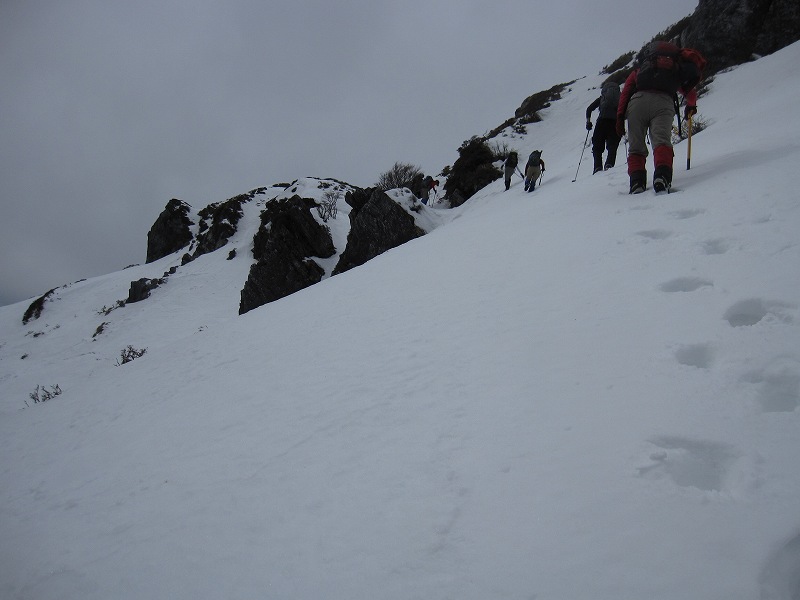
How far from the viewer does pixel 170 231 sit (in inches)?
1361

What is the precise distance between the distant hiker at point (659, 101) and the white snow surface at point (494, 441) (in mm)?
332

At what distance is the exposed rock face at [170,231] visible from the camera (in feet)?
112

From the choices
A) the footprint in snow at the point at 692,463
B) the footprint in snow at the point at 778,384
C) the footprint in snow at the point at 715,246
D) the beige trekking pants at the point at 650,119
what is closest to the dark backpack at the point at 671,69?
the beige trekking pants at the point at 650,119

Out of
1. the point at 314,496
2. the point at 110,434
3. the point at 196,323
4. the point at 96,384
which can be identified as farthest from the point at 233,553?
the point at 196,323

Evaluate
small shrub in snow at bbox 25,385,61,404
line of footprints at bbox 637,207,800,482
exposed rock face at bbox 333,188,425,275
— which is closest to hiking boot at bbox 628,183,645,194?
line of footprints at bbox 637,207,800,482

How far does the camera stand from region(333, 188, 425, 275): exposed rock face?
13.9m

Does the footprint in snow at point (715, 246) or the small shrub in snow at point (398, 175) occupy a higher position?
the small shrub in snow at point (398, 175)

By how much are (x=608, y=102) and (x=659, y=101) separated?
4.20 metres

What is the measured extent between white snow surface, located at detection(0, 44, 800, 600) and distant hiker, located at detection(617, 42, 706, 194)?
332 mm

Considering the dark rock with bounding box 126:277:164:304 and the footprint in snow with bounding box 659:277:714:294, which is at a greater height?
the dark rock with bounding box 126:277:164:304

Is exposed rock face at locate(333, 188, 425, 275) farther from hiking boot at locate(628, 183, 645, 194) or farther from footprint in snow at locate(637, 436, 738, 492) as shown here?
footprint in snow at locate(637, 436, 738, 492)

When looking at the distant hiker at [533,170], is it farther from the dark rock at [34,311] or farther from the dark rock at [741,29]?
the dark rock at [34,311]

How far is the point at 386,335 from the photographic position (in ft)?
11.9

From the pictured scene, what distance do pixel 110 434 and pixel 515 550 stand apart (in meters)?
4.33
